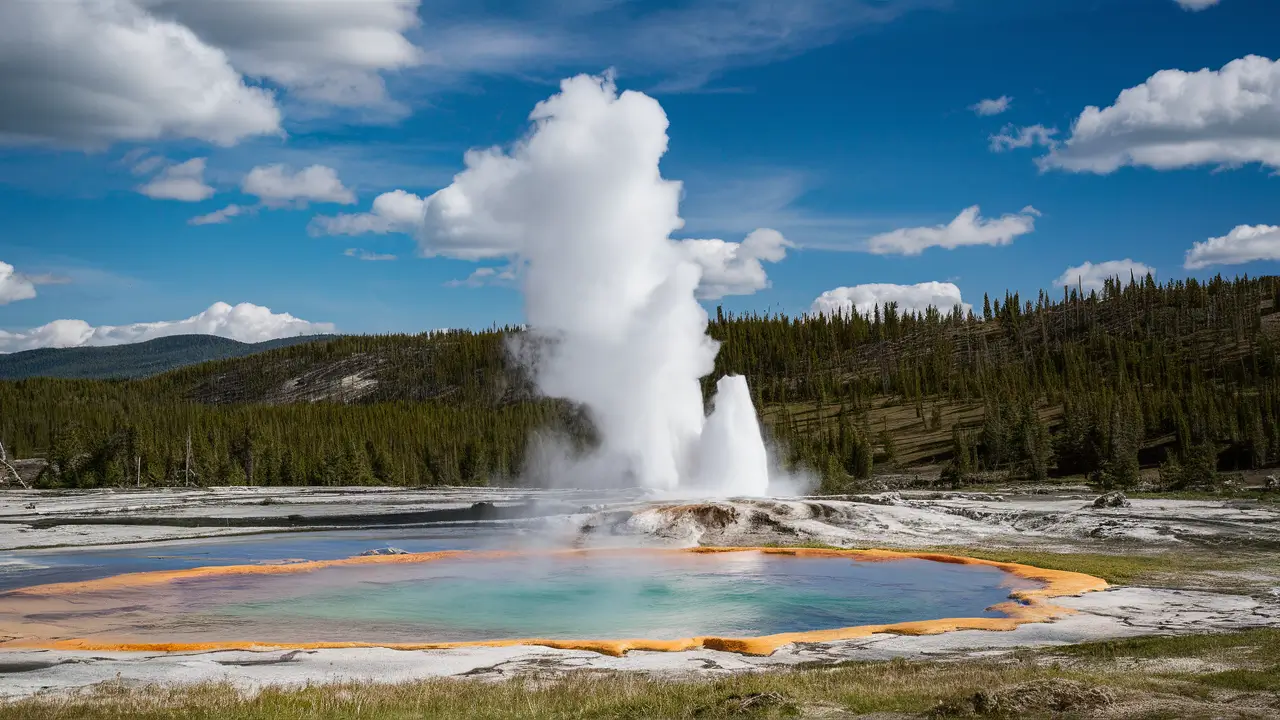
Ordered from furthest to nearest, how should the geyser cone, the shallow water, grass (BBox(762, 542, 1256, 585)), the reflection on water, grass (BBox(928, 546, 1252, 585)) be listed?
the geyser cone → the shallow water → grass (BBox(762, 542, 1256, 585)) → grass (BBox(928, 546, 1252, 585)) → the reflection on water

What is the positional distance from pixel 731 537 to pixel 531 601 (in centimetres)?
1524

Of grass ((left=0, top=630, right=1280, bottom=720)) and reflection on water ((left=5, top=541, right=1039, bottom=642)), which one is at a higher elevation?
grass ((left=0, top=630, right=1280, bottom=720))

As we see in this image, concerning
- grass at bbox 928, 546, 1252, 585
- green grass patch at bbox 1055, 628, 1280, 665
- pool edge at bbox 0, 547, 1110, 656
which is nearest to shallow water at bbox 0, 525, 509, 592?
pool edge at bbox 0, 547, 1110, 656

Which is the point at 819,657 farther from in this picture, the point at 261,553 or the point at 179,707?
the point at 261,553

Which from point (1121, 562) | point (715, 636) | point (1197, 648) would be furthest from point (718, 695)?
point (1121, 562)

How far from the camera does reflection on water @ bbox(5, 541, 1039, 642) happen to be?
2364 cm

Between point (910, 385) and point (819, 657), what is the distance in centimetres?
14394

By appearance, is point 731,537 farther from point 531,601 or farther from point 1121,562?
point 1121,562

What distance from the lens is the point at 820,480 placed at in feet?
286

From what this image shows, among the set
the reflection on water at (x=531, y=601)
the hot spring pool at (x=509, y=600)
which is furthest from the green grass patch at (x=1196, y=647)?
the reflection on water at (x=531, y=601)

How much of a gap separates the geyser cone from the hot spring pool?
24.5 m

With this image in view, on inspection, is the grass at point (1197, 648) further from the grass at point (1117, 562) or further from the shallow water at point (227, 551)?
the shallow water at point (227, 551)

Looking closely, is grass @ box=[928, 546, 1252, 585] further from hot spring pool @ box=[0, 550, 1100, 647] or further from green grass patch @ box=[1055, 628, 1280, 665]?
green grass patch @ box=[1055, 628, 1280, 665]

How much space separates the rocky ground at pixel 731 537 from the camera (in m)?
18.1
